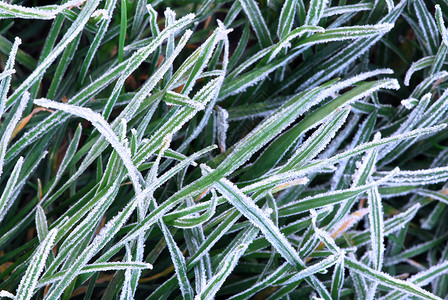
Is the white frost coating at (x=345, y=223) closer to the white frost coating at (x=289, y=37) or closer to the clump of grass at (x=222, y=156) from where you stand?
the clump of grass at (x=222, y=156)

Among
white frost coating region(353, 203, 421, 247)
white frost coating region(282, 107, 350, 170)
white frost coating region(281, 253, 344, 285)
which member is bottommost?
white frost coating region(353, 203, 421, 247)

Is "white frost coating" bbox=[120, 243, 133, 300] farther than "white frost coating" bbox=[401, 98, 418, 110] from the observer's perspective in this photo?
No

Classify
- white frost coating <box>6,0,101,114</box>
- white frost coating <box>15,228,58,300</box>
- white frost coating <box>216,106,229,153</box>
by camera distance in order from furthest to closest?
white frost coating <box>216,106,229,153</box>, white frost coating <box>6,0,101,114</box>, white frost coating <box>15,228,58,300</box>

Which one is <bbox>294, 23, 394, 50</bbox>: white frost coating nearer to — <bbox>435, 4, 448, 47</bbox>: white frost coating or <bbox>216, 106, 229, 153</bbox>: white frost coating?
<bbox>435, 4, 448, 47</bbox>: white frost coating

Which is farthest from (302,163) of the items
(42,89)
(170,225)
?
(42,89)

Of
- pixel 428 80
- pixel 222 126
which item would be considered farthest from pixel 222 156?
pixel 428 80

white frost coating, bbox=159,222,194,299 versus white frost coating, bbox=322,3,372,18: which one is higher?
white frost coating, bbox=322,3,372,18

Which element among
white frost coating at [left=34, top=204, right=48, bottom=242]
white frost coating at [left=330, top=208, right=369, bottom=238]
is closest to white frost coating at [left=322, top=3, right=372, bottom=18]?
white frost coating at [left=330, top=208, right=369, bottom=238]

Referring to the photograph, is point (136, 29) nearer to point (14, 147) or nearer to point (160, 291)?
point (14, 147)

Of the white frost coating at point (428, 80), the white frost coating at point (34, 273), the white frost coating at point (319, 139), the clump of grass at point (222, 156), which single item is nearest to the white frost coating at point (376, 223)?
the clump of grass at point (222, 156)
